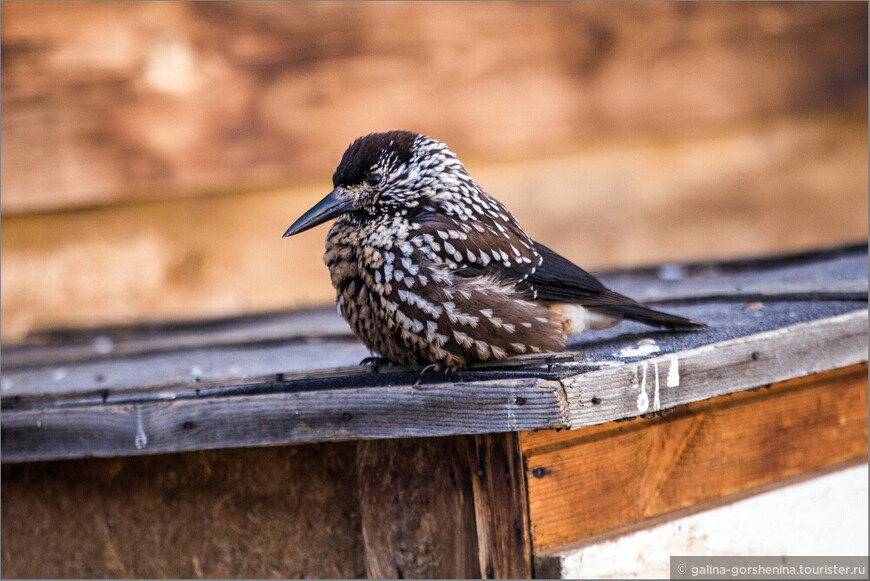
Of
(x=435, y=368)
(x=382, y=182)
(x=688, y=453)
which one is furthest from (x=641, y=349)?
(x=382, y=182)

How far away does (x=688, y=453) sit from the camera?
86.9 inches

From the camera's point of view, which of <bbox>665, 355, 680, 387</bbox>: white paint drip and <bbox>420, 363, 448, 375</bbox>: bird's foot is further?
<bbox>420, 363, 448, 375</bbox>: bird's foot

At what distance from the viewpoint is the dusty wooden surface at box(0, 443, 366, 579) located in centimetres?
222

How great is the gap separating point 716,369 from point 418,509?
2.23 ft

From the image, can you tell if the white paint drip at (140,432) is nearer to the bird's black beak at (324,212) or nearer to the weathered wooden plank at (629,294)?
the bird's black beak at (324,212)

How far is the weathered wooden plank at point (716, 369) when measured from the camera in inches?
70.0

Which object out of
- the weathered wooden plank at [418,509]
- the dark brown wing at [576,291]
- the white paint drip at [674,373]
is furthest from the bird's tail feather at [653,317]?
the weathered wooden plank at [418,509]

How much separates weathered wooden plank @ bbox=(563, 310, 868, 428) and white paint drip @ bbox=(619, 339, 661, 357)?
105 millimetres

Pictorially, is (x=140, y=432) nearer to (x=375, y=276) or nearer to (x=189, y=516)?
(x=189, y=516)

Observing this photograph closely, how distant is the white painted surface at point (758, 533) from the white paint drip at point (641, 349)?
0.38 m

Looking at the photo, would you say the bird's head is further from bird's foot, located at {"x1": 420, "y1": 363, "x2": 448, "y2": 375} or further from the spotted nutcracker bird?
bird's foot, located at {"x1": 420, "y1": 363, "x2": 448, "y2": 375}

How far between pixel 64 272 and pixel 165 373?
61.9 inches

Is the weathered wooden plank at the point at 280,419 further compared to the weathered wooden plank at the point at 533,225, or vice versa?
the weathered wooden plank at the point at 533,225

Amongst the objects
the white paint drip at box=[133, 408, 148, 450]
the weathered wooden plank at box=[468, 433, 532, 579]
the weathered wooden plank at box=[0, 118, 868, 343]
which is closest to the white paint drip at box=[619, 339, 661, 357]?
the weathered wooden plank at box=[468, 433, 532, 579]
